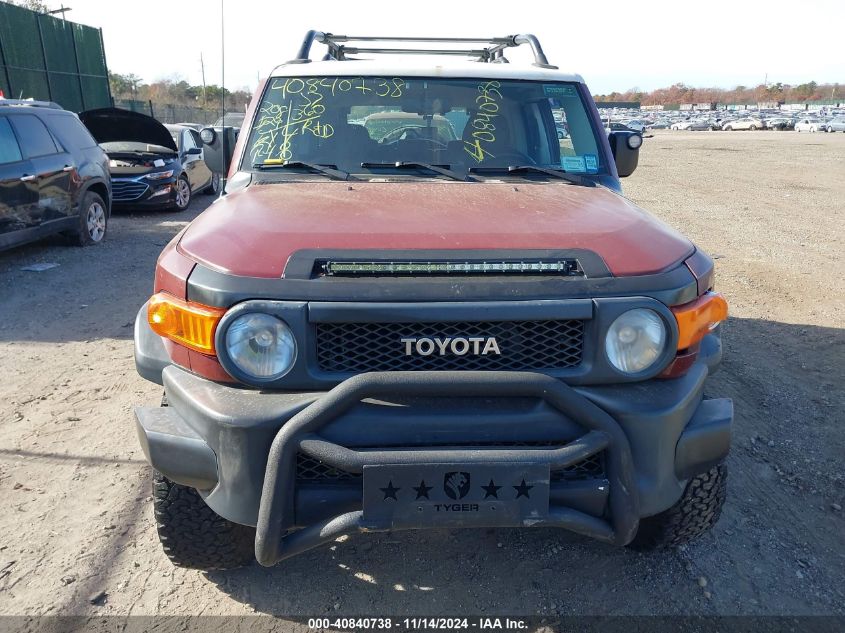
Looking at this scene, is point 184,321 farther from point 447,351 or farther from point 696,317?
point 696,317

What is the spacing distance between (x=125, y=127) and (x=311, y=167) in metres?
9.50

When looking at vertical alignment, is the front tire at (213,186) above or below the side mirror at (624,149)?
below

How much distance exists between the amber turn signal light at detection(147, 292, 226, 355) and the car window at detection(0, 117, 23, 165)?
20.4ft

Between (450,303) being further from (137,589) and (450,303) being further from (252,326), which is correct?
(137,589)

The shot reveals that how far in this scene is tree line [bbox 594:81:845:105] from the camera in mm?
115500

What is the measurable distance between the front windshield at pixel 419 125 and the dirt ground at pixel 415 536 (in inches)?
71.1

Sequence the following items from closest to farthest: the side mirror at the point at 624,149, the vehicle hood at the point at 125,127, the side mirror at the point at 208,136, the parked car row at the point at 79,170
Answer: the side mirror at the point at 208,136
the side mirror at the point at 624,149
the parked car row at the point at 79,170
the vehicle hood at the point at 125,127

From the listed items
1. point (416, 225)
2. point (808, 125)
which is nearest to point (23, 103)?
point (416, 225)

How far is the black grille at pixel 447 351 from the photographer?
220cm

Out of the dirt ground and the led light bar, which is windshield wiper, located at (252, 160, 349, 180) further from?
the dirt ground

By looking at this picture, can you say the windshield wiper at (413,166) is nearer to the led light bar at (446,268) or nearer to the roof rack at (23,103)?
the led light bar at (446,268)

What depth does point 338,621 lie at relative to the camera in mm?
2598

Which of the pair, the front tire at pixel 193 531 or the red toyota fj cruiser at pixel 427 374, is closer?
the red toyota fj cruiser at pixel 427 374

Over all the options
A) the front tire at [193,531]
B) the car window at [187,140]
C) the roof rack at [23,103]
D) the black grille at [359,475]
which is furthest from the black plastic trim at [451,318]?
the car window at [187,140]
